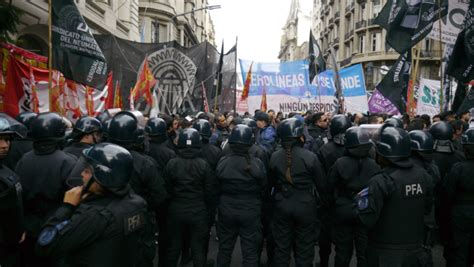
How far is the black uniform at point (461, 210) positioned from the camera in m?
4.77

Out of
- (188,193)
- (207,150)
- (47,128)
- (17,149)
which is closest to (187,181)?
(188,193)

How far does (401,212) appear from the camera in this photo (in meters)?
3.71

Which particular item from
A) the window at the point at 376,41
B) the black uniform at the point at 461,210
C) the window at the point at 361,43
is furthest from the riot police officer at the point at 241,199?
the window at the point at 361,43

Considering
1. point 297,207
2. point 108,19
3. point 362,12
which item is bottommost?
point 297,207

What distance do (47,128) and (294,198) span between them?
2.92 meters

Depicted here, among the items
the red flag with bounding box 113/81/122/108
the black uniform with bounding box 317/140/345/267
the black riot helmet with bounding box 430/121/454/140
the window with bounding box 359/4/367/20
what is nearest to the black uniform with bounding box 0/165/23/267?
the black uniform with bounding box 317/140/345/267

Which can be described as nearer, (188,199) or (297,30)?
(188,199)

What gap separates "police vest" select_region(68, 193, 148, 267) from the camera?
2596 mm

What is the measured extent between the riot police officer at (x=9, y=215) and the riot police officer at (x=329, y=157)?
372 cm

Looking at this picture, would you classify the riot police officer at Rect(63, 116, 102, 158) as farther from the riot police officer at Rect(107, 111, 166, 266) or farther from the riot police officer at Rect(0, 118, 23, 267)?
the riot police officer at Rect(0, 118, 23, 267)

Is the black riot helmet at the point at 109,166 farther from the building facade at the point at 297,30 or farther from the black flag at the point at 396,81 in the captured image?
the building facade at the point at 297,30

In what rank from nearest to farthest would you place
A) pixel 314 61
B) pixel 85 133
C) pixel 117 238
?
pixel 117 238 → pixel 85 133 → pixel 314 61

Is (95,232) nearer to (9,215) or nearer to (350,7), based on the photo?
(9,215)

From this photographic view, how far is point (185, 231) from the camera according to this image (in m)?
5.50
